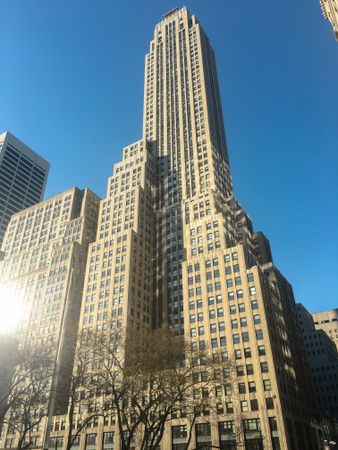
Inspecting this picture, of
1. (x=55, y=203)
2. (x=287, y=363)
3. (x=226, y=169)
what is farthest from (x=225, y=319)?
(x=55, y=203)

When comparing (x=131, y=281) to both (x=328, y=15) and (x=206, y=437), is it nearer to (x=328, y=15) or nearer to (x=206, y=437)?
(x=206, y=437)

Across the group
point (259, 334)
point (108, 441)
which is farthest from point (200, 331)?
point (108, 441)

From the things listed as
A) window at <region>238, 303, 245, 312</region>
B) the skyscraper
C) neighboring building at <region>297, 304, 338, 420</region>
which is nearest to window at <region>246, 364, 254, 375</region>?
the skyscraper

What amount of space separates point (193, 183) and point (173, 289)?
43.6 metres

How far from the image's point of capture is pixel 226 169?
16000cm

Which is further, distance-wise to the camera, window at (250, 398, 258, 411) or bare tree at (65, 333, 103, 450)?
window at (250, 398, 258, 411)

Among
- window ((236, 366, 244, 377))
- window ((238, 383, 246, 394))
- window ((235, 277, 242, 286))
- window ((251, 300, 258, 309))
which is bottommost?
window ((238, 383, 246, 394))

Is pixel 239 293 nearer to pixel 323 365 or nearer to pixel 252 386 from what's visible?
pixel 252 386

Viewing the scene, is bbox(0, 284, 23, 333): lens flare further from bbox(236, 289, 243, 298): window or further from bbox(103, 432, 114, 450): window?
bbox(236, 289, 243, 298): window

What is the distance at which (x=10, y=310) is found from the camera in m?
138

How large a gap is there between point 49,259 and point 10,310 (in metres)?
22.3

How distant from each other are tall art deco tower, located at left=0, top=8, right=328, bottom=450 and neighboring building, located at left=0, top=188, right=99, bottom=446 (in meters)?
6.87

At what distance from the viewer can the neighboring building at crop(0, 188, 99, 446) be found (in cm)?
12425

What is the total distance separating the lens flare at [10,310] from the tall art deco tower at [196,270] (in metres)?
28.4
